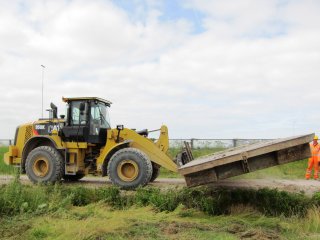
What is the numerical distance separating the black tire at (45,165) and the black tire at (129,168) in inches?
63.4

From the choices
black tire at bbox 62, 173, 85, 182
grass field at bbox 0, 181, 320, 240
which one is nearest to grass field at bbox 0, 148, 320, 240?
grass field at bbox 0, 181, 320, 240

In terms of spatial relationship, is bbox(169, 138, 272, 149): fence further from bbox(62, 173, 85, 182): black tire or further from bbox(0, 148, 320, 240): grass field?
bbox(0, 148, 320, 240): grass field

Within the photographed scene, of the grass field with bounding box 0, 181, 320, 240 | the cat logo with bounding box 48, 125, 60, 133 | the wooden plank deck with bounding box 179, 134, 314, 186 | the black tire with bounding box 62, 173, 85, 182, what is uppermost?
the cat logo with bounding box 48, 125, 60, 133

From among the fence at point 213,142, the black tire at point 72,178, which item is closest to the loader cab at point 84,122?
the black tire at point 72,178

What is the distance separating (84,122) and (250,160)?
5.33m

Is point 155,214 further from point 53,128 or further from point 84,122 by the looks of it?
point 53,128

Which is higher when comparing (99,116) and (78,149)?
(99,116)

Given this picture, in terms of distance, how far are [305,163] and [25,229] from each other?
14.5 m

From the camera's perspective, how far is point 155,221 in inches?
292

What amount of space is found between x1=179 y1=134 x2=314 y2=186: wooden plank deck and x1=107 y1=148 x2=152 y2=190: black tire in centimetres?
248

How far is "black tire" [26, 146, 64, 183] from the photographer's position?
11484mm

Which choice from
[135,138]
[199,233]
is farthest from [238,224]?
[135,138]

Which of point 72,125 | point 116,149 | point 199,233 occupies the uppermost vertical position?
point 72,125

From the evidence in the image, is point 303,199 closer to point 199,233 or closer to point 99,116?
point 199,233
